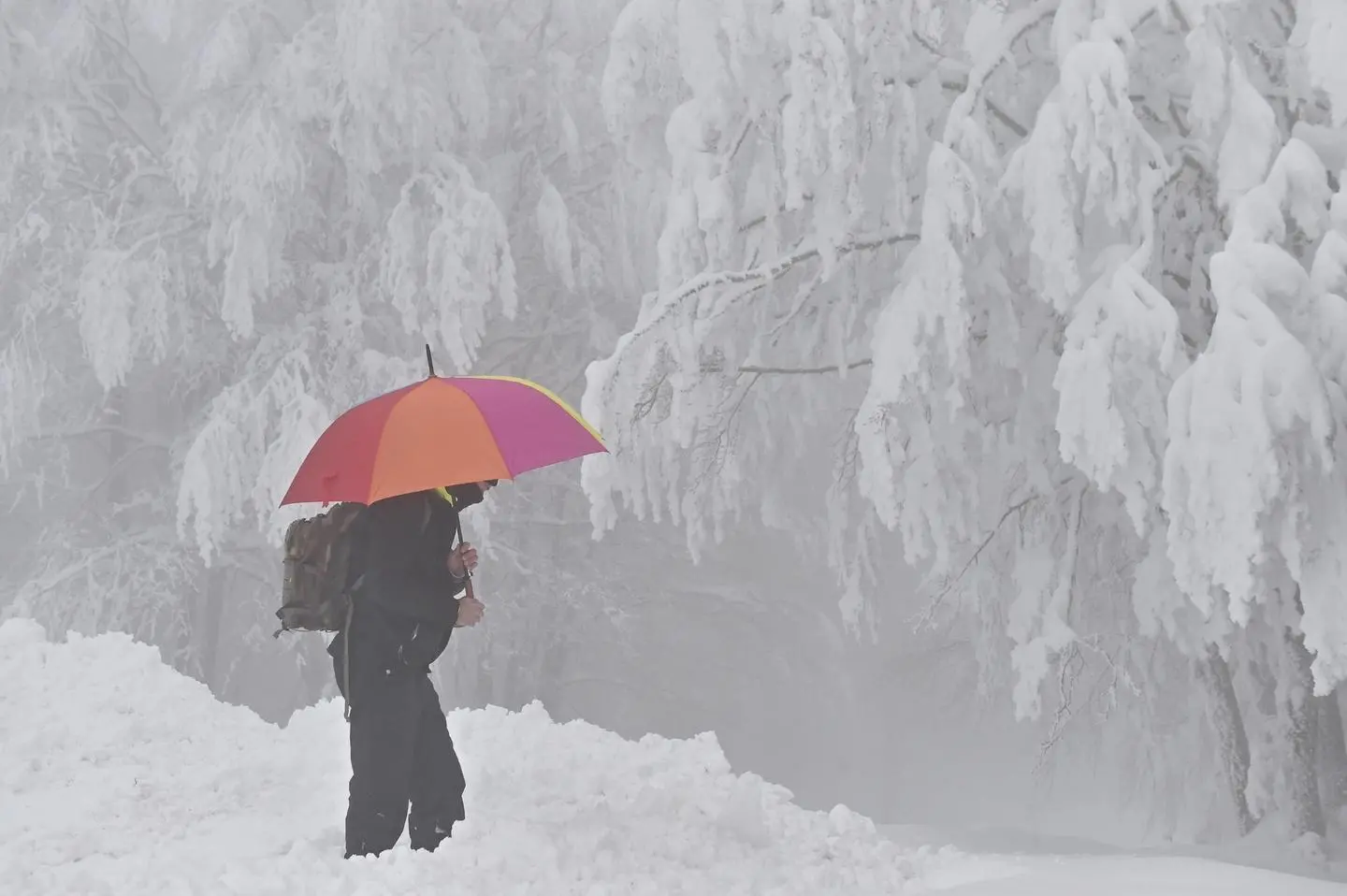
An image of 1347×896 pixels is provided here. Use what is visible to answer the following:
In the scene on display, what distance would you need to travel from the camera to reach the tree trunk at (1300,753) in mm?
6777

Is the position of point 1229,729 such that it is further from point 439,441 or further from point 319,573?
point 319,573

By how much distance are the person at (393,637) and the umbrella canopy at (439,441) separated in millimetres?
194

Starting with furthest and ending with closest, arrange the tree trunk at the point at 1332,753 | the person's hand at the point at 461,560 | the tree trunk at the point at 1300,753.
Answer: the tree trunk at the point at 1332,753
the tree trunk at the point at 1300,753
the person's hand at the point at 461,560

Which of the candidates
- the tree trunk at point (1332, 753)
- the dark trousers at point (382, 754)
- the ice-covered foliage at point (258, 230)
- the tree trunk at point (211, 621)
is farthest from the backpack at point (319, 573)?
the tree trunk at point (211, 621)

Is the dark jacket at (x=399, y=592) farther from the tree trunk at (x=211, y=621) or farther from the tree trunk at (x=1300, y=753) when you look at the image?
the tree trunk at (x=211, y=621)

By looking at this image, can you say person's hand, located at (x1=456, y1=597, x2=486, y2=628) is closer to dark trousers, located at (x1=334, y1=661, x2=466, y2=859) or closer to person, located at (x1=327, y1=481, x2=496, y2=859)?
person, located at (x1=327, y1=481, x2=496, y2=859)

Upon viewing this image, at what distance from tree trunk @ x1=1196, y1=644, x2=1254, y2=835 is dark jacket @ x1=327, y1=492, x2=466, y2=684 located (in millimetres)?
4626

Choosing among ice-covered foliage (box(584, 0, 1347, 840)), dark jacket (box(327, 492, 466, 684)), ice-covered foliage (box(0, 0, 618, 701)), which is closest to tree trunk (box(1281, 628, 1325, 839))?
ice-covered foliage (box(584, 0, 1347, 840))

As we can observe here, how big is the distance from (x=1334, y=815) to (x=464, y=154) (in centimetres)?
895

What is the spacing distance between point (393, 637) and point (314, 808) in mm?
1753

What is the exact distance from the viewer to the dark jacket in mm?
4125

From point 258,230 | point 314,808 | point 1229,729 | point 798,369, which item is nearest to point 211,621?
point 258,230

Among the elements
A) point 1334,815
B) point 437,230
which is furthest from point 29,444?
point 1334,815

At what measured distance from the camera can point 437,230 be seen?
435 inches
